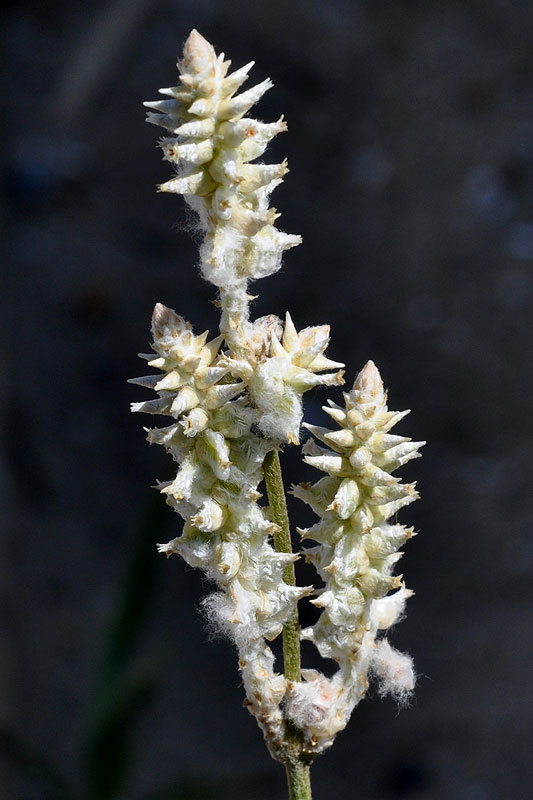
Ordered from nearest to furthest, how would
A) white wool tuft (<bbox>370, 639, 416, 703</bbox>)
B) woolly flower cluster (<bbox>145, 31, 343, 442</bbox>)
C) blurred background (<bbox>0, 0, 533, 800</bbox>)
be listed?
woolly flower cluster (<bbox>145, 31, 343, 442</bbox>) → white wool tuft (<bbox>370, 639, 416, 703</bbox>) → blurred background (<bbox>0, 0, 533, 800</bbox>)

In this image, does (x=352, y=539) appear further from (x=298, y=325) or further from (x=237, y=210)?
(x=298, y=325)

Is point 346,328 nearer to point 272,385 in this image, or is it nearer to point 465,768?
point 465,768

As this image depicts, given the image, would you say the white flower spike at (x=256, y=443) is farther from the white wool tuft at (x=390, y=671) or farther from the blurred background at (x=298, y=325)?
the blurred background at (x=298, y=325)

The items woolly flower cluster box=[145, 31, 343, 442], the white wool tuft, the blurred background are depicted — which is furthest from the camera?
the blurred background

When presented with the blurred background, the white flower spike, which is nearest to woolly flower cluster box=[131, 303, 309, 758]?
the white flower spike

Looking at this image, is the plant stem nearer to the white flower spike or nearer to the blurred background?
the white flower spike

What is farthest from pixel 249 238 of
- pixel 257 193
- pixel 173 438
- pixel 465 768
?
pixel 465 768

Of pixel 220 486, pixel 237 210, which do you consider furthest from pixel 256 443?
pixel 237 210
